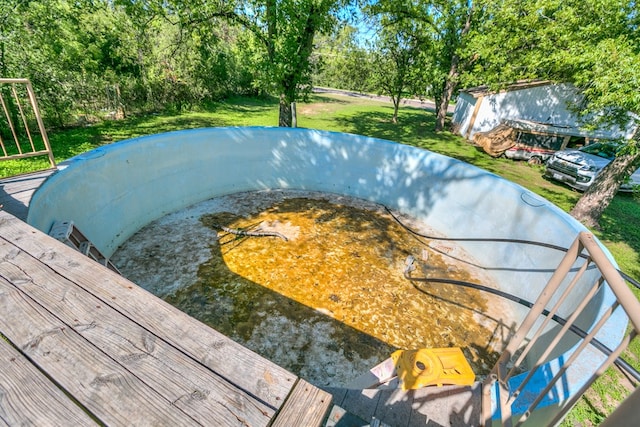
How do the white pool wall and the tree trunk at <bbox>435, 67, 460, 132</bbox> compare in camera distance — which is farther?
the tree trunk at <bbox>435, 67, 460, 132</bbox>

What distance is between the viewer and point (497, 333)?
4.59m

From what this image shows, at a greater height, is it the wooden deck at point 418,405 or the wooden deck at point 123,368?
the wooden deck at point 123,368

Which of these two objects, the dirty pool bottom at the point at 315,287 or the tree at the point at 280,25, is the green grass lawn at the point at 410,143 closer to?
the dirty pool bottom at the point at 315,287

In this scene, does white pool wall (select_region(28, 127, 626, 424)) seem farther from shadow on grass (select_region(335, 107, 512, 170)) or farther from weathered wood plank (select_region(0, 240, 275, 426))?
shadow on grass (select_region(335, 107, 512, 170))

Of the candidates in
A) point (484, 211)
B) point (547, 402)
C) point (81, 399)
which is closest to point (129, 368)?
point (81, 399)

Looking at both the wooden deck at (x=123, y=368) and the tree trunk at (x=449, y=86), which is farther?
the tree trunk at (x=449, y=86)

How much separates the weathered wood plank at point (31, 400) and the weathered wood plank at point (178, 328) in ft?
1.28

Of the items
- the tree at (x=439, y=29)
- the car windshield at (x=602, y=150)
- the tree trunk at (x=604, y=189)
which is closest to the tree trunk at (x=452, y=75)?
the tree at (x=439, y=29)

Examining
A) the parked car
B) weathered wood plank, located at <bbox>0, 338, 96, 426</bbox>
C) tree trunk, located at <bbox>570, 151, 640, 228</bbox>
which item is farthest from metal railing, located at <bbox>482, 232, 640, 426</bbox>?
the parked car

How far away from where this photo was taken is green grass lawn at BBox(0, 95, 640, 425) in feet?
11.8

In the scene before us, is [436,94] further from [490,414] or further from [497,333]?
[490,414]

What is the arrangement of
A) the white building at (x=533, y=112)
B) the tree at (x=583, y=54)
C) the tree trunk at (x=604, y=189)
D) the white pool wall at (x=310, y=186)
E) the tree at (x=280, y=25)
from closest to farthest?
the white pool wall at (x=310, y=186) < the tree at (x=583, y=54) < the tree trunk at (x=604, y=189) < the tree at (x=280, y=25) < the white building at (x=533, y=112)

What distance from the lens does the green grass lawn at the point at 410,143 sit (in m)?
3.61

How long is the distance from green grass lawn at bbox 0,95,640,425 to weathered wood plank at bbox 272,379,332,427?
3806mm
